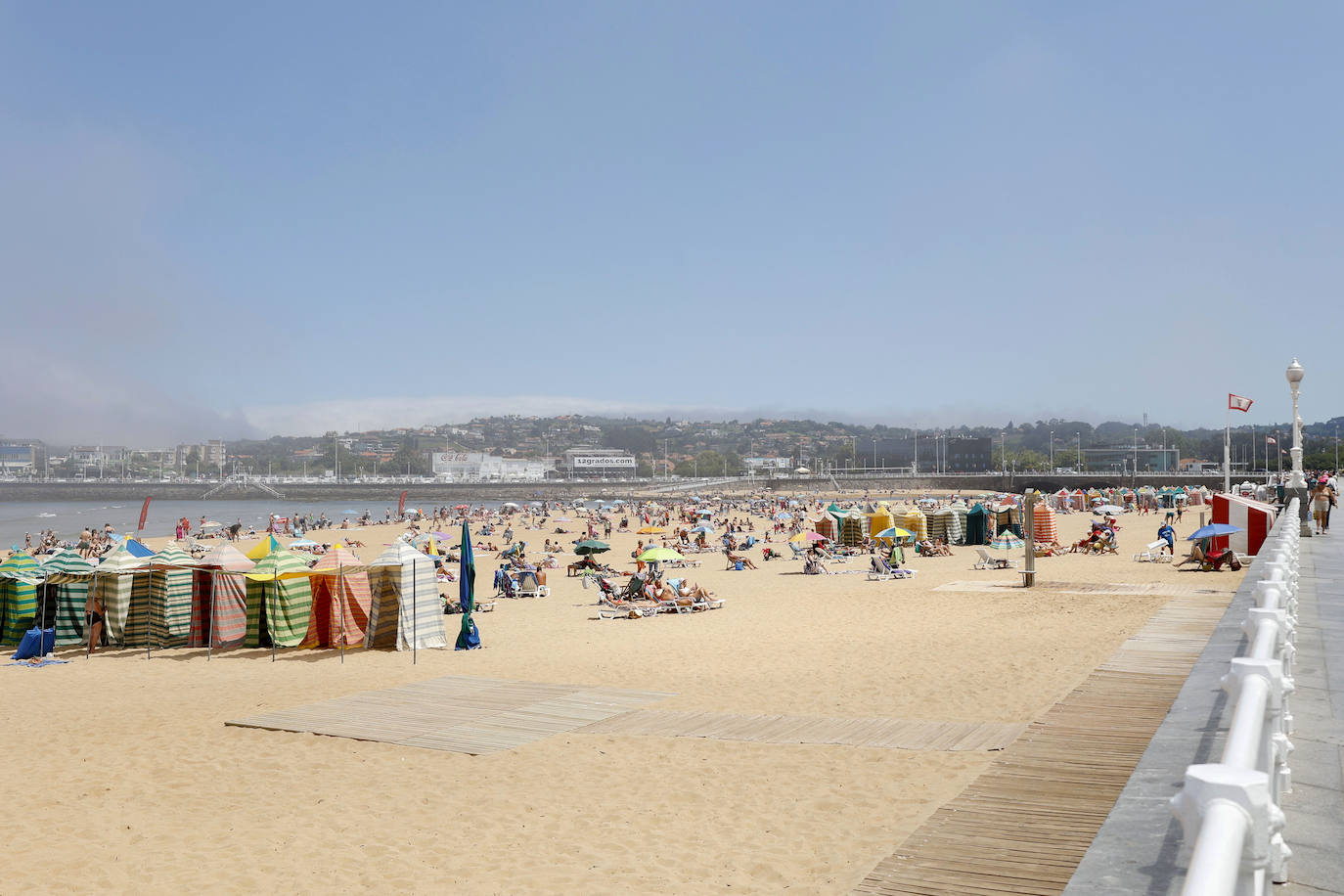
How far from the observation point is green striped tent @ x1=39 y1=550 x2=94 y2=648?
15.5 metres

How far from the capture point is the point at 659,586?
61.7 feet

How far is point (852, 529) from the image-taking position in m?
30.5

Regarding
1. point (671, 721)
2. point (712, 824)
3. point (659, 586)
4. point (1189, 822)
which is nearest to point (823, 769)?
point (712, 824)

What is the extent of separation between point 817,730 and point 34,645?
12.8m

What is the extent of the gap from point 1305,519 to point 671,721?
12.4 m

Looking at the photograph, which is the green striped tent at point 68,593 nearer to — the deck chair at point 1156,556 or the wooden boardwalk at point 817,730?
the wooden boardwalk at point 817,730

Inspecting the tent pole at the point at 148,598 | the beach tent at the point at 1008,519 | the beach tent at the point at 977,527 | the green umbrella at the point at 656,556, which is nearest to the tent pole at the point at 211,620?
the tent pole at the point at 148,598

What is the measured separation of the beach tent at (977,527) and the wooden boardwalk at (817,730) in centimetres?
2418

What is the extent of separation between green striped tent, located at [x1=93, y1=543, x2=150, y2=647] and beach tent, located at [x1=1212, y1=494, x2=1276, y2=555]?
19762mm

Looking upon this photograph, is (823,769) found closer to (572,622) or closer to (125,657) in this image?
(572,622)

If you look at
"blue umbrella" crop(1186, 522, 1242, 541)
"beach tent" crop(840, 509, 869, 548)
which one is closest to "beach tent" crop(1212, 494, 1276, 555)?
"blue umbrella" crop(1186, 522, 1242, 541)

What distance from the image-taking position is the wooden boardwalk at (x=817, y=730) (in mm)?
7855

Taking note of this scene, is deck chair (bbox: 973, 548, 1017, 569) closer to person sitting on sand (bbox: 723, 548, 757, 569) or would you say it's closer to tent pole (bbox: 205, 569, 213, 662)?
person sitting on sand (bbox: 723, 548, 757, 569)

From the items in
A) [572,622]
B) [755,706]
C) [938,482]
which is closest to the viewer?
[755,706]
